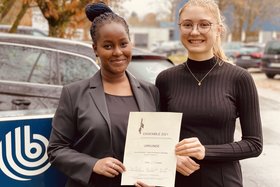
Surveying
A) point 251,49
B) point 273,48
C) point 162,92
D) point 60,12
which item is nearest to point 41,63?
point 162,92

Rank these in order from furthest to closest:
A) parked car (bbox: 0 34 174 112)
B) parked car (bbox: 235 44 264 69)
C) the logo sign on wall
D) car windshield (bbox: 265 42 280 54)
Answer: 1. parked car (bbox: 235 44 264 69)
2. car windshield (bbox: 265 42 280 54)
3. parked car (bbox: 0 34 174 112)
4. the logo sign on wall

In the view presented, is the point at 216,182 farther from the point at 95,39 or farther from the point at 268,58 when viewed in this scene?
the point at 268,58

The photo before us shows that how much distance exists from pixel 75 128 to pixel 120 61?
0.40 metres

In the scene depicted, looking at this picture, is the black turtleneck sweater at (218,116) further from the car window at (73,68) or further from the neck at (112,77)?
the car window at (73,68)

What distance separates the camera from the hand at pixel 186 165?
1996mm

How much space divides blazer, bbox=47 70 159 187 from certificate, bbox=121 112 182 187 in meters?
0.12

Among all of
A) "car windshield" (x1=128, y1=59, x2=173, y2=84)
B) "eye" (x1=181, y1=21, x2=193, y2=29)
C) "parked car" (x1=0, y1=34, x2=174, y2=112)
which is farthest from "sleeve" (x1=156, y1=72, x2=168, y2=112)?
"car windshield" (x1=128, y1=59, x2=173, y2=84)

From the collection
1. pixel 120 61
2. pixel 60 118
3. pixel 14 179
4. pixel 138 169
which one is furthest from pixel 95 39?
pixel 14 179

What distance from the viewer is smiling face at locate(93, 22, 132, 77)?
2.01 meters

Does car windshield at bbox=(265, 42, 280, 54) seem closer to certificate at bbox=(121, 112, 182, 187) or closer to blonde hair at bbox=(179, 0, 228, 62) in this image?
blonde hair at bbox=(179, 0, 228, 62)

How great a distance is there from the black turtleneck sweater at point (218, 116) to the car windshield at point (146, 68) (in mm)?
2801

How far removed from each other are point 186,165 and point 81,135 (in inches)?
20.9

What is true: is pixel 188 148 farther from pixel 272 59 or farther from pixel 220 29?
pixel 272 59

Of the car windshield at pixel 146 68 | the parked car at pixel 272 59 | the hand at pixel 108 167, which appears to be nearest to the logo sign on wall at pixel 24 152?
the hand at pixel 108 167
